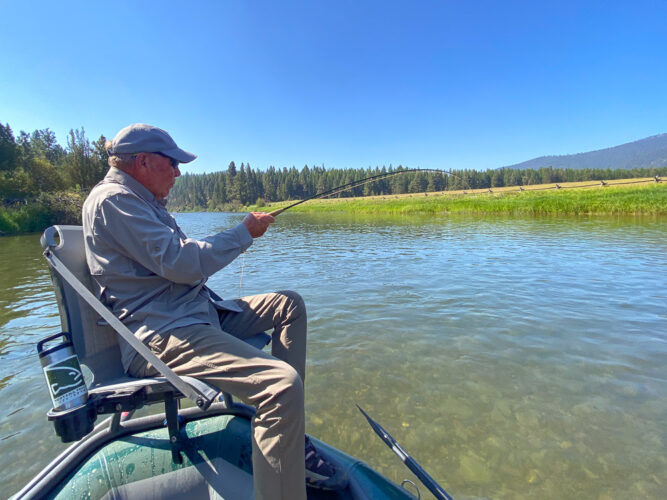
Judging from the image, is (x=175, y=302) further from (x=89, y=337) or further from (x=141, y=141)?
(x=141, y=141)

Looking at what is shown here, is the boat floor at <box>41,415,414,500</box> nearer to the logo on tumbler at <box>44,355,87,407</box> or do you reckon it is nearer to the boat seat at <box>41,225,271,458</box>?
the boat seat at <box>41,225,271,458</box>

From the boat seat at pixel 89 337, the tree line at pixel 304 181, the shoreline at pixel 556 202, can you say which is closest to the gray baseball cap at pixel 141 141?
the boat seat at pixel 89 337

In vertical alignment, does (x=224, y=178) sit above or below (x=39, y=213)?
above

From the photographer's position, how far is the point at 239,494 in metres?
2.19

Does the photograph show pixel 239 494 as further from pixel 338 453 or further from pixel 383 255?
pixel 383 255

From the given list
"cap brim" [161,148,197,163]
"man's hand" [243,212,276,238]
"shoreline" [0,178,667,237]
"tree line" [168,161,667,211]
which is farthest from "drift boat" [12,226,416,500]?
"tree line" [168,161,667,211]

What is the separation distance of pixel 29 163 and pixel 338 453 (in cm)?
5805

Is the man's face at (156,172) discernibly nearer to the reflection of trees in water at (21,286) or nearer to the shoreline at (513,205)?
the reflection of trees in water at (21,286)

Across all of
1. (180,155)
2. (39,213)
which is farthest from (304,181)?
(180,155)

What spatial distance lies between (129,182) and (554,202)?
1517 inches

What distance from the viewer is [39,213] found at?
35781 mm

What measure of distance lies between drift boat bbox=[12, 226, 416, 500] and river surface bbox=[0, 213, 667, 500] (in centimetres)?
152

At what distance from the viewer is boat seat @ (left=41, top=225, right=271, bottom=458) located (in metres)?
1.94

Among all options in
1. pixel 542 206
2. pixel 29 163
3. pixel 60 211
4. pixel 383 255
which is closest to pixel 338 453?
pixel 383 255
